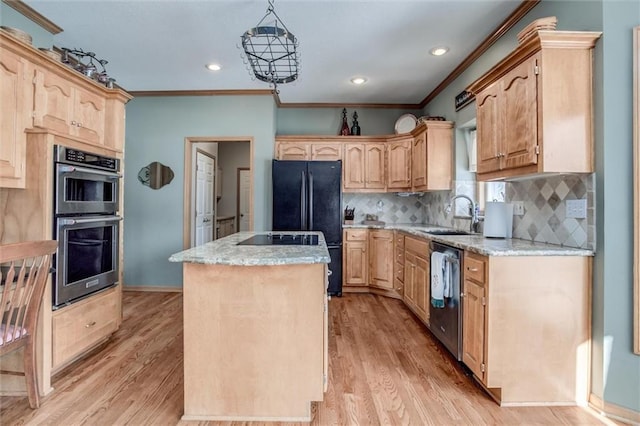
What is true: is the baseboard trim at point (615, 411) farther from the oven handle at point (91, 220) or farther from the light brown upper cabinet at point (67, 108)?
the light brown upper cabinet at point (67, 108)

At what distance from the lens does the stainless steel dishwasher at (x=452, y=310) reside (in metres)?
2.30

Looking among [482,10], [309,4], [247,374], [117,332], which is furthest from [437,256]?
[117,332]

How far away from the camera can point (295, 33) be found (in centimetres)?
285

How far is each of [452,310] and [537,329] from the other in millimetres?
595

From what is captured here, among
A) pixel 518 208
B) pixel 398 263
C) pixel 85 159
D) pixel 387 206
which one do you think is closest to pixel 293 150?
pixel 387 206

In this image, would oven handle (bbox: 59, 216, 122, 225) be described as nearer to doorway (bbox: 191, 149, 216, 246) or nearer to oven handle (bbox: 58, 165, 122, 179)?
oven handle (bbox: 58, 165, 122, 179)

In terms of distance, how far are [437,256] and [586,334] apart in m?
0.99

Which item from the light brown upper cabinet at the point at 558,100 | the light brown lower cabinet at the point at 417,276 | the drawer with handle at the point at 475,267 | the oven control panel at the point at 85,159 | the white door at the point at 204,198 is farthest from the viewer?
the white door at the point at 204,198

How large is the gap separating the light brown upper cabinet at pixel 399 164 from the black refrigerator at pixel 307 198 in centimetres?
84

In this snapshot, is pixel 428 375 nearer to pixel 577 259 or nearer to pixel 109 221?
pixel 577 259

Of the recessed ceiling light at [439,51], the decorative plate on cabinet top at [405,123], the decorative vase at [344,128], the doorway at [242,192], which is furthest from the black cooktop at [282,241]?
the doorway at [242,192]

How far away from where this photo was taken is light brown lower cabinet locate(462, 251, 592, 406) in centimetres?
187

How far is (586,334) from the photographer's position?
73.1 inches

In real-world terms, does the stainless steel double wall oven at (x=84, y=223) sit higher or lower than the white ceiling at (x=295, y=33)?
lower
